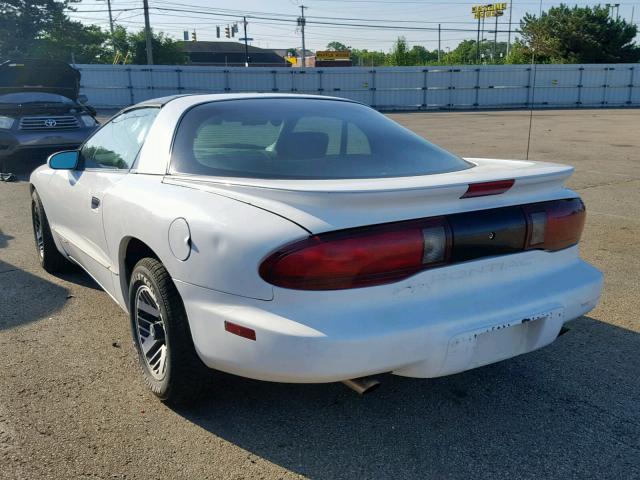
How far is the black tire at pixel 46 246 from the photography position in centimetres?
485

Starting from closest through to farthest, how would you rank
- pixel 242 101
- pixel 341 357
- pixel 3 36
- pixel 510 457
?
pixel 341 357, pixel 510 457, pixel 242 101, pixel 3 36

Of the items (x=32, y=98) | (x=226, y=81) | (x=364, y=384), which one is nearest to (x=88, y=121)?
(x=32, y=98)

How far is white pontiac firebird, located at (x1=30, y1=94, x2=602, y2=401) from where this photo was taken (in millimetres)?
2275

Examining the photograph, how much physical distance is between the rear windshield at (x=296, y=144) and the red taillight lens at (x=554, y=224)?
555 millimetres

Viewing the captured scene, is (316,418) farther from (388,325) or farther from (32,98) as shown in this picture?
(32,98)

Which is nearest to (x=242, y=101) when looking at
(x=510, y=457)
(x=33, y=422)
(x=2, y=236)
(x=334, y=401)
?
(x=334, y=401)

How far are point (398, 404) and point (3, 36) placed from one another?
5283cm

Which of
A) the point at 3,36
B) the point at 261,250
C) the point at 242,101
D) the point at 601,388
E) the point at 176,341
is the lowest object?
the point at 601,388

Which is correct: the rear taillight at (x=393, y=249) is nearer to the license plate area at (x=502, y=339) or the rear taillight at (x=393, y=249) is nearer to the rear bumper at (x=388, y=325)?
the rear bumper at (x=388, y=325)

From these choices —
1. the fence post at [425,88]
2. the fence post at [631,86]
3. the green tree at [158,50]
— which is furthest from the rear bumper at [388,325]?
the green tree at [158,50]

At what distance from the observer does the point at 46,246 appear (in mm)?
4902

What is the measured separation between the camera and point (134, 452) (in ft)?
8.47

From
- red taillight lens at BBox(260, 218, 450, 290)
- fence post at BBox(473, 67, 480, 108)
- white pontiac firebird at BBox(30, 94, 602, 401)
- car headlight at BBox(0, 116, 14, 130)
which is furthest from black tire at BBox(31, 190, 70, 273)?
fence post at BBox(473, 67, 480, 108)

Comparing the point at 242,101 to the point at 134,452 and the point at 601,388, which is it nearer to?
the point at 134,452
